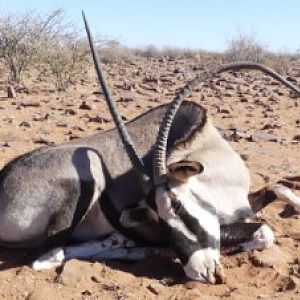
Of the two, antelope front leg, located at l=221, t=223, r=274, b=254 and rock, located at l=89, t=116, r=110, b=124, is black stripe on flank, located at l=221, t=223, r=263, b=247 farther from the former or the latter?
rock, located at l=89, t=116, r=110, b=124

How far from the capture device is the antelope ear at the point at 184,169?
4.42m

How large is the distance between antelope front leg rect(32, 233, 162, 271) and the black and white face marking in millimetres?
581

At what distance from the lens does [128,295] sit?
4141 mm

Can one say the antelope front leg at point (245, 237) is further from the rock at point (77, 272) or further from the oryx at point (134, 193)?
the rock at point (77, 272)

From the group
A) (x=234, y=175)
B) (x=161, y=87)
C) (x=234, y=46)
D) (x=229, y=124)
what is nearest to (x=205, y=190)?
(x=234, y=175)

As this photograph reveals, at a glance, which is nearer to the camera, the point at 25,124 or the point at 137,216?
the point at 137,216

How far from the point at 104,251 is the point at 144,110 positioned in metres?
6.64

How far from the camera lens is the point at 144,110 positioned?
11469mm

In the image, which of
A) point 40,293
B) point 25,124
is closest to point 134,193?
point 40,293

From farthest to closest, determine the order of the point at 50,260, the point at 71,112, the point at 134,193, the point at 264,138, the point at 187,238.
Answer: the point at 71,112 → the point at 264,138 → the point at 134,193 → the point at 50,260 → the point at 187,238

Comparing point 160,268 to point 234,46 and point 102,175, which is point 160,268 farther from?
point 234,46

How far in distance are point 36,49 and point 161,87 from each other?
2849 mm

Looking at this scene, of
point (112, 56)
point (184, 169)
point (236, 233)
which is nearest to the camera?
point (184, 169)

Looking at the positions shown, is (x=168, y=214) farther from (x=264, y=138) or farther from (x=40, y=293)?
(x=264, y=138)
